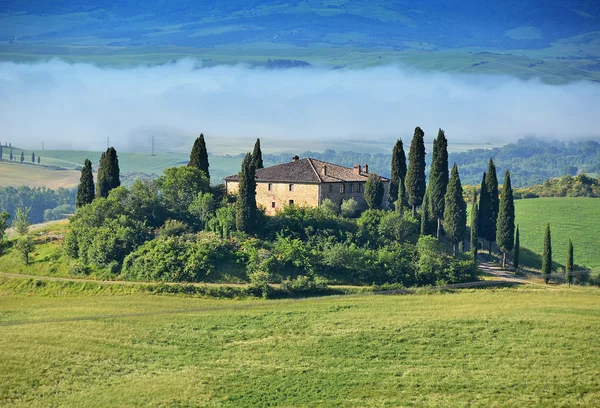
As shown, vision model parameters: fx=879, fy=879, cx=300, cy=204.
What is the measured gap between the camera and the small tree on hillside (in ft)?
261

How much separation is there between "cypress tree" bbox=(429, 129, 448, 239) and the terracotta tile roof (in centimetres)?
699

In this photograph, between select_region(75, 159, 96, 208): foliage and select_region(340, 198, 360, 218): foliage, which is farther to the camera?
select_region(75, 159, 96, 208): foliage

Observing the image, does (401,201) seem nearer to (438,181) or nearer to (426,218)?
(426,218)

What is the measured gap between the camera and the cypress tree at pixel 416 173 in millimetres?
79375

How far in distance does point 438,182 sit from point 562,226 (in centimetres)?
3363

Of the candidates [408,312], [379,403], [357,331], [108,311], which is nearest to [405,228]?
[408,312]

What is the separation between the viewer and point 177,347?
53.1 meters

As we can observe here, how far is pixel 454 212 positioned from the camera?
75.6 m

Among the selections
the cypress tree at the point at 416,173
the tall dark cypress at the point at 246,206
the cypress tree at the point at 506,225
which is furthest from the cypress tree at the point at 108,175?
the cypress tree at the point at 506,225

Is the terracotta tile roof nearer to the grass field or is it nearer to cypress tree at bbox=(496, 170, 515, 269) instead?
cypress tree at bbox=(496, 170, 515, 269)

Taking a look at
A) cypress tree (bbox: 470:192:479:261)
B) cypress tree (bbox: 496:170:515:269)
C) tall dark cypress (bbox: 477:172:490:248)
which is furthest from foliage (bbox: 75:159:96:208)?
cypress tree (bbox: 496:170:515:269)

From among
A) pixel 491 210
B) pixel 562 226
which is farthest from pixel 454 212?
pixel 562 226

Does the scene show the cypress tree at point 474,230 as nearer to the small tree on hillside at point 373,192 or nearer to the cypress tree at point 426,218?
the cypress tree at point 426,218

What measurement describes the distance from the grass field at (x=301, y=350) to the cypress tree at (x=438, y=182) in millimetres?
13156
